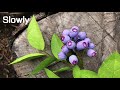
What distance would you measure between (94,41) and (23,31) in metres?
0.32

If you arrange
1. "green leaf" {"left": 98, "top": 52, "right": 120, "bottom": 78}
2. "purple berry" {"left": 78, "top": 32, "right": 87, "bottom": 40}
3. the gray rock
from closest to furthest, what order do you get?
"green leaf" {"left": 98, "top": 52, "right": 120, "bottom": 78}, "purple berry" {"left": 78, "top": 32, "right": 87, "bottom": 40}, the gray rock

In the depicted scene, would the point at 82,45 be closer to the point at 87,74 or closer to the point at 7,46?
the point at 87,74

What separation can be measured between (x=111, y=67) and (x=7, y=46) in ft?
1.65

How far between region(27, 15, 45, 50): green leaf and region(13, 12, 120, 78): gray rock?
48 mm

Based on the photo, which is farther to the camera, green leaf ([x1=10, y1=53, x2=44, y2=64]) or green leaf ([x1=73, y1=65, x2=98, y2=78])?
green leaf ([x1=10, y1=53, x2=44, y2=64])

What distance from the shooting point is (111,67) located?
58.5 inches

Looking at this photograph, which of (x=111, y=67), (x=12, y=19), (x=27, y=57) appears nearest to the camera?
(x=111, y=67)

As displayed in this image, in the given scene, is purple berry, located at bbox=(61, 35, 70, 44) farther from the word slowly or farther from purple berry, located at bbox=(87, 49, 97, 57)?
the word slowly

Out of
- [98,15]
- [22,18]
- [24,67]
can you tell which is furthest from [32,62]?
[98,15]

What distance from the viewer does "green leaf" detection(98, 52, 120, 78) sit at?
1.47 metres

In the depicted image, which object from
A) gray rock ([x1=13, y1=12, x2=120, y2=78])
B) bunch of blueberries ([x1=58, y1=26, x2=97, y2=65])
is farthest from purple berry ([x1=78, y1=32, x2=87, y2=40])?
gray rock ([x1=13, y1=12, x2=120, y2=78])

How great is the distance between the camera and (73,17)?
1687 mm

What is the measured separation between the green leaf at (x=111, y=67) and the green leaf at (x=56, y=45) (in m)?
0.22

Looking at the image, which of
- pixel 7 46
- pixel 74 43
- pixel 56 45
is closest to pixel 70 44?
pixel 74 43
